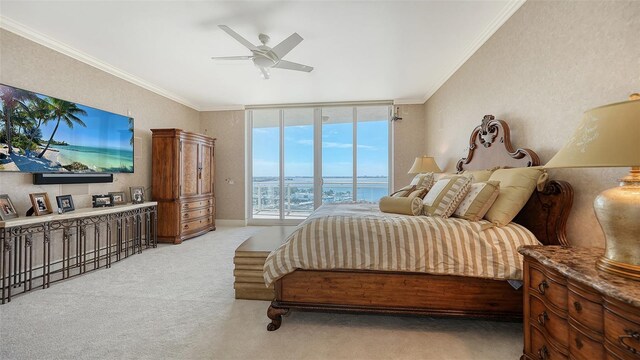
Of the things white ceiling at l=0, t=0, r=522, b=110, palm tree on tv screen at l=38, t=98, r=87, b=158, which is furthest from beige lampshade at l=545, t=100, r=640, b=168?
palm tree on tv screen at l=38, t=98, r=87, b=158

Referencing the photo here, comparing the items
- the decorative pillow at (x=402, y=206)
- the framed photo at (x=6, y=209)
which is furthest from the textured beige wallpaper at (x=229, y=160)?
the decorative pillow at (x=402, y=206)

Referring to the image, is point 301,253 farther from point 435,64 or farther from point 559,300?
point 435,64

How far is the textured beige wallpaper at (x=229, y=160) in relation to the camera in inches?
214

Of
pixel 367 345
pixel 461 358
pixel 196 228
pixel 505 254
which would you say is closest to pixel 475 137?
pixel 505 254

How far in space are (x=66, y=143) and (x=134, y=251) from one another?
1.59m

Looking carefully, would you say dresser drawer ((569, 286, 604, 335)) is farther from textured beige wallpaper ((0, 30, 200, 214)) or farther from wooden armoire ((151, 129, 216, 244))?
wooden armoire ((151, 129, 216, 244))

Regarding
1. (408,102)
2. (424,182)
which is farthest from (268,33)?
(408,102)

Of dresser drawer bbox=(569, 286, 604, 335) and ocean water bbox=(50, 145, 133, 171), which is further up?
ocean water bbox=(50, 145, 133, 171)

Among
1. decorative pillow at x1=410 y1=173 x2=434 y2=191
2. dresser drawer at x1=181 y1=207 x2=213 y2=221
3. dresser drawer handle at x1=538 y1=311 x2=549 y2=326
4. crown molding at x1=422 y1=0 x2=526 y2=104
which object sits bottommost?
dresser drawer handle at x1=538 y1=311 x2=549 y2=326

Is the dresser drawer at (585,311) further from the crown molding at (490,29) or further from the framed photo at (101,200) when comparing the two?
the framed photo at (101,200)

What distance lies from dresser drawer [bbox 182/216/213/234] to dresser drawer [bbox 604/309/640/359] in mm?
4619

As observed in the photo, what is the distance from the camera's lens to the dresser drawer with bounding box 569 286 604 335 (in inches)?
36.4

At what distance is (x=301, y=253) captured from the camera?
68.3 inches

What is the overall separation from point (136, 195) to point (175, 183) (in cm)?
54
